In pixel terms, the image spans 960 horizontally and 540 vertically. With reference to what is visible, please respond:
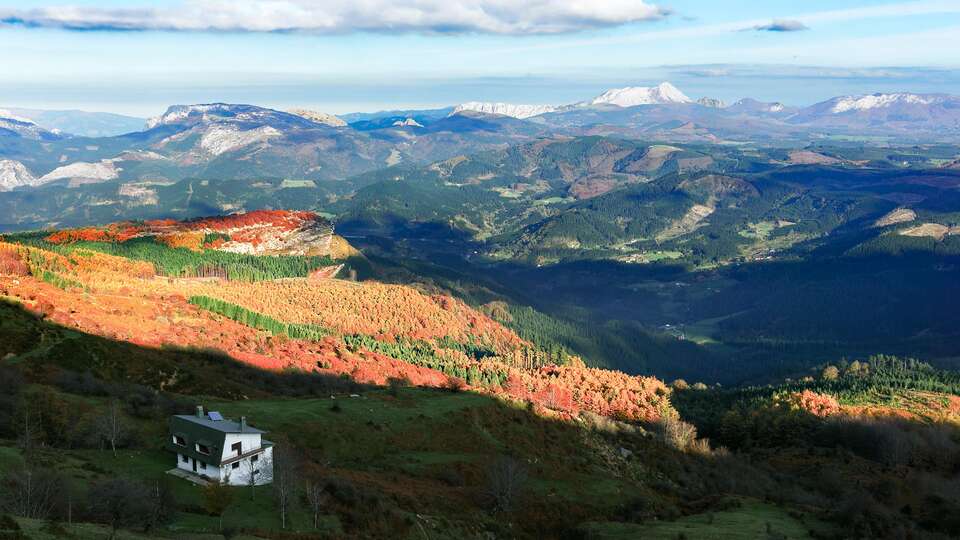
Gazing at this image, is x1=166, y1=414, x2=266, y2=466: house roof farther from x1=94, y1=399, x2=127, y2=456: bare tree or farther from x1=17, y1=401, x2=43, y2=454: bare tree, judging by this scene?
x1=17, y1=401, x2=43, y2=454: bare tree

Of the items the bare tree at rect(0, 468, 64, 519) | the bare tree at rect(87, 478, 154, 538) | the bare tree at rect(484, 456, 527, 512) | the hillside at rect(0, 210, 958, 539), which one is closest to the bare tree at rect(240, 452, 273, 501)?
the hillside at rect(0, 210, 958, 539)

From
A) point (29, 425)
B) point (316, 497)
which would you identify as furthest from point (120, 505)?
point (29, 425)

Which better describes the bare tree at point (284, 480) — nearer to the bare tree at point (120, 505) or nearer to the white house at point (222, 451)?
the white house at point (222, 451)

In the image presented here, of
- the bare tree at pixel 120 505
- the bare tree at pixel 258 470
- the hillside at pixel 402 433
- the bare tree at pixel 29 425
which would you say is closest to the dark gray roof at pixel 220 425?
the bare tree at pixel 258 470

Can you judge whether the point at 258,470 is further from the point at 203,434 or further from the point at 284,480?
the point at 284,480

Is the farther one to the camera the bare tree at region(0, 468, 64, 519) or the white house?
the white house
